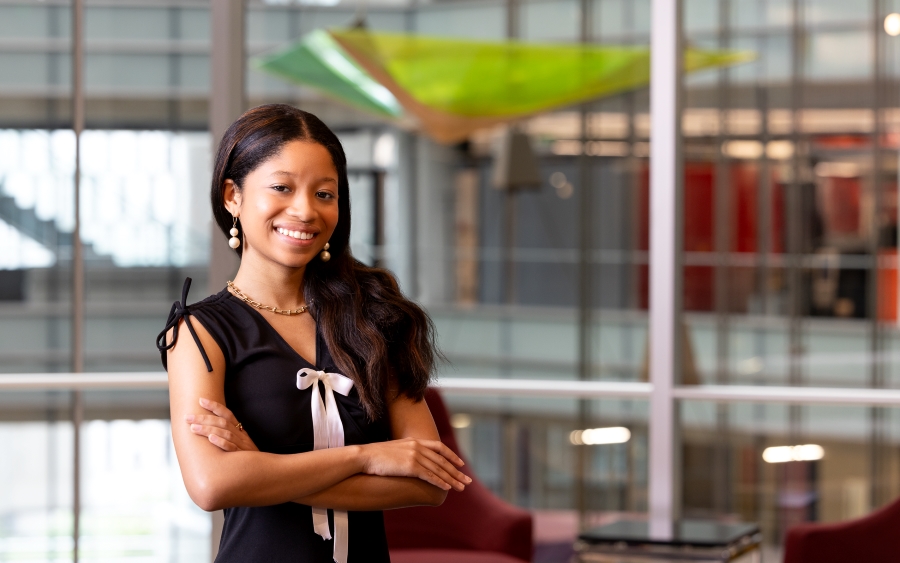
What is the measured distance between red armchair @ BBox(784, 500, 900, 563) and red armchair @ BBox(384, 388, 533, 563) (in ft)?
2.23

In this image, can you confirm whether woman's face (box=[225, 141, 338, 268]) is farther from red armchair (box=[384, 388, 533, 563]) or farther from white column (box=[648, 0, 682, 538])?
white column (box=[648, 0, 682, 538])

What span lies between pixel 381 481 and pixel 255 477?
0.55 feet

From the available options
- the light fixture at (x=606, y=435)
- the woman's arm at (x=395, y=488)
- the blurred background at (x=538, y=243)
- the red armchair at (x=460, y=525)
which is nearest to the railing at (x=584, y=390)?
the red armchair at (x=460, y=525)

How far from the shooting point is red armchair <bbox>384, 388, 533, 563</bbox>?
2.88 meters

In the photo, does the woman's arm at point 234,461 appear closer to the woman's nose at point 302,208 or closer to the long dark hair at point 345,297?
the long dark hair at point 345,297

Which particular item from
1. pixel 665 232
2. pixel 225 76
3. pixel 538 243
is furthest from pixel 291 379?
pixel 538 243

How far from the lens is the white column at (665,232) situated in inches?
117

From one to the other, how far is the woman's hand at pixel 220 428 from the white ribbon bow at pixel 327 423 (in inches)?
3.4

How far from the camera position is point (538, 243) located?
14.1 m

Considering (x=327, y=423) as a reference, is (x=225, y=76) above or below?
above

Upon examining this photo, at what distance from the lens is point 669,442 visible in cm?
299

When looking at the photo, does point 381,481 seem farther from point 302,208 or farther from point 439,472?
point 302,208

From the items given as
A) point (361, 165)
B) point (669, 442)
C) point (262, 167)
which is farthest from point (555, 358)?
point (262, 167)

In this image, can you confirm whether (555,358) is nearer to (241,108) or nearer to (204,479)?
(241,108)
